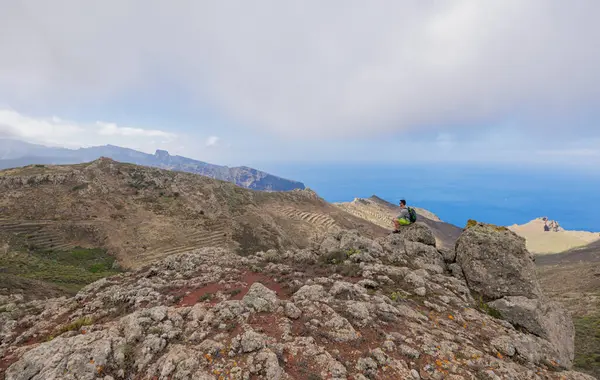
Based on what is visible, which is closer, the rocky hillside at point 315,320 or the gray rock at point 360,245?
the rocky hillside at point 315,320

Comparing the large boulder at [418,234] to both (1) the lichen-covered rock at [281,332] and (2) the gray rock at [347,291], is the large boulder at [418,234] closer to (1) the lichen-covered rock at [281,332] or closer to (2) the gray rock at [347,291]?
(1) the lichen-covered rock at [281,332]

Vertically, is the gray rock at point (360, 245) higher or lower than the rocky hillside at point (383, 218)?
higher

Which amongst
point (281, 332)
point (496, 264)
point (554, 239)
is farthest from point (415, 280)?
point (554, 239)

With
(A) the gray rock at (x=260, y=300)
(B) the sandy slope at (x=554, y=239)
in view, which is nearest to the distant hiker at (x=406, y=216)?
(A) the gray rock at (x=260, y=300)

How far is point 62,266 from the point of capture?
1357 inches

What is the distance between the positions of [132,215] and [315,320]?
5117 centimetres

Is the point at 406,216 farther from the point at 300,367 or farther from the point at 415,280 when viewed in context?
the point at 300,367

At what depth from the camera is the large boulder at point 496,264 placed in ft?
47.7

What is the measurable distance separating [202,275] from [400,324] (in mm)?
10394

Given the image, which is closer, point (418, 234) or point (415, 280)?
point (415, 280)

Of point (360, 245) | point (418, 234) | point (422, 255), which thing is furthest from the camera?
point (418, 234)

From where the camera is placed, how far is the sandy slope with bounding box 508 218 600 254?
438ft

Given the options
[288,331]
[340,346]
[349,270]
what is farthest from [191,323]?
[349,270]

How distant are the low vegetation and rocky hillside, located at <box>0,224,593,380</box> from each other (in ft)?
40.5
